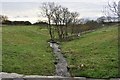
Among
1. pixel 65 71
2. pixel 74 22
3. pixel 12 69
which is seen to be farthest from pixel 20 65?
pixel 74 22

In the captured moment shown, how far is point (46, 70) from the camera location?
1420cm

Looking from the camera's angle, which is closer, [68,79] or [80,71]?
[68,79]

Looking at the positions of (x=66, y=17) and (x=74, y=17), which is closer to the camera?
(x=66, y=17)

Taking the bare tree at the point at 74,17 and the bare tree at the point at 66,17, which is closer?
the bare tree at the point at 66,17

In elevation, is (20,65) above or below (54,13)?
below

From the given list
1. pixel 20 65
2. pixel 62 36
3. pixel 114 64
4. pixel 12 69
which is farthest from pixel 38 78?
pixel 62 36

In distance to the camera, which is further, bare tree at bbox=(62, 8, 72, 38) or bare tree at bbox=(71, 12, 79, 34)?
bare tree at bbox=(71, 12, 79, 34)

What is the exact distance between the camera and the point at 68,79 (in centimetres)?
1191

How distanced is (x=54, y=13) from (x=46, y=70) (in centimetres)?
3751

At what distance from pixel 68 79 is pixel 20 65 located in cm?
387

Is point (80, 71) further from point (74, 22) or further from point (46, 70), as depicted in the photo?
point (74, 22)

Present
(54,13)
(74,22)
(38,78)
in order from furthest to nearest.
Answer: (74,22) → (54,13) → (38,78)

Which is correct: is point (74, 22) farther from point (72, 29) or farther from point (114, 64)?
point (114, 64)

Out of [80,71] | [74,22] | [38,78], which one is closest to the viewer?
[38,78]
